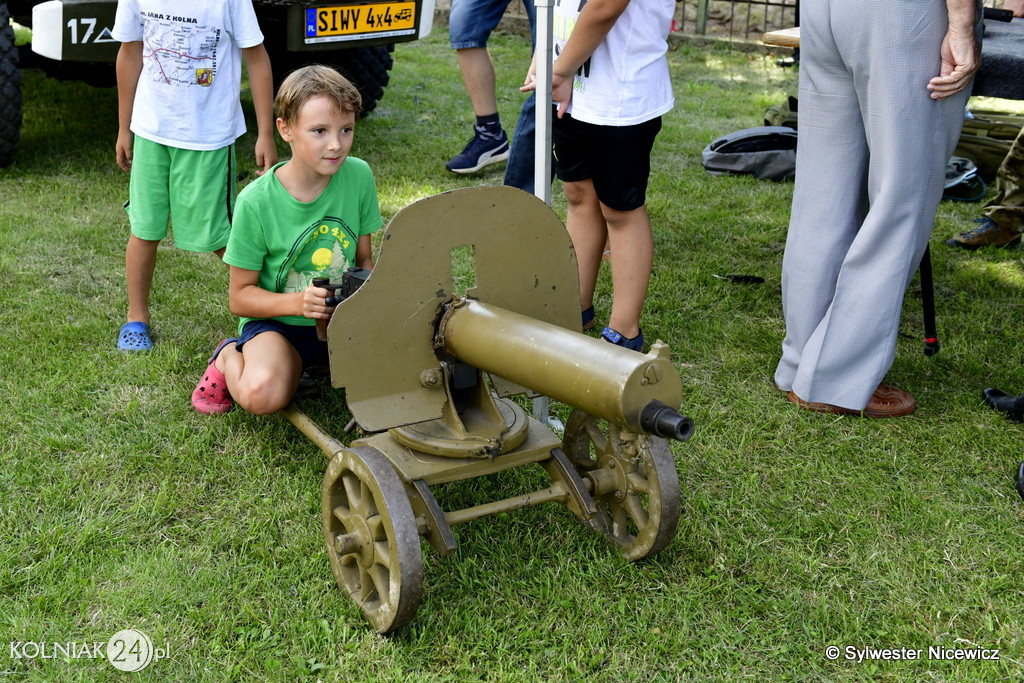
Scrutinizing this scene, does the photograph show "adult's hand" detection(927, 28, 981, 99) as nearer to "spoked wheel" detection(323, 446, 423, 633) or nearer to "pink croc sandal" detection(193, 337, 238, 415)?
"spoked wheel" detection(323, 446, 423, 633)

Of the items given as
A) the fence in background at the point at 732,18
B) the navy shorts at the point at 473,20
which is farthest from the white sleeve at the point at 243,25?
the fence in background at the point at 732,18

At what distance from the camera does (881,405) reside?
3.26m

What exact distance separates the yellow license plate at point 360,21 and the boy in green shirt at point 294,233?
2.68 metres

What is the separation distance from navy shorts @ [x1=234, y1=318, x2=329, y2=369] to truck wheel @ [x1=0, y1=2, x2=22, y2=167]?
119 inches

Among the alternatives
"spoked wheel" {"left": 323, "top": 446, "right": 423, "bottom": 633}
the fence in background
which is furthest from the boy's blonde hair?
the fence in background

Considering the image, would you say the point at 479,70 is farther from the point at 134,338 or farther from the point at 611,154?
the point at 134,338

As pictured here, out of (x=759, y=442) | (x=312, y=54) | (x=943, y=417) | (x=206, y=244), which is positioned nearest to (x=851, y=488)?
(x=759, y=442)

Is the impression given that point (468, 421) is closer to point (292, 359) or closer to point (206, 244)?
point (292, 359)

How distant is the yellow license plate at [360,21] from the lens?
533 cm

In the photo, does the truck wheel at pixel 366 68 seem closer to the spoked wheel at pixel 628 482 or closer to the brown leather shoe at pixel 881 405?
the brown leather shoe at pixel 881 405

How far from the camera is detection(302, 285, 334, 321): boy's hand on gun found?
2.41m

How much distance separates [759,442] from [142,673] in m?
1.91

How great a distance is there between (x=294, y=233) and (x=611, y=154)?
1073 millimetres

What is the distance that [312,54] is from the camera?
5910 millimetres
